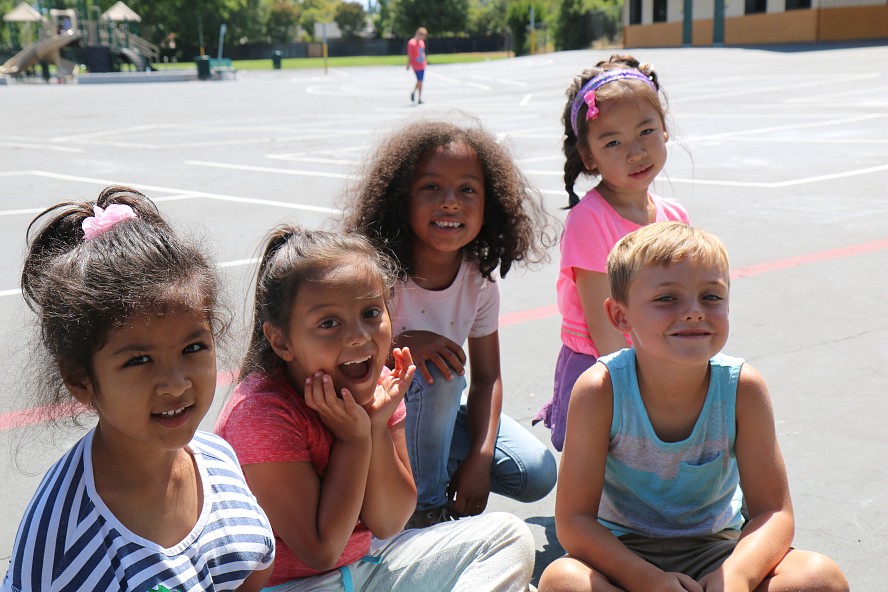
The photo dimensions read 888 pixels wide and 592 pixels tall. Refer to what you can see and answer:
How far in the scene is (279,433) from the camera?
230cm

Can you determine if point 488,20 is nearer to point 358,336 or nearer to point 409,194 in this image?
point 409,194

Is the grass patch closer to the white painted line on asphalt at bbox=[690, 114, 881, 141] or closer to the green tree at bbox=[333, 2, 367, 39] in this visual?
the green tree at bbox=[333, 2, 367, 39]

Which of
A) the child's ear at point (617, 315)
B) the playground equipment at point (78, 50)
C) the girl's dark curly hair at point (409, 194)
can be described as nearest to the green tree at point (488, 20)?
the playground equipment at point (78, 50)

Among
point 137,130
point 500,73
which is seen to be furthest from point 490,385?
point 500,73

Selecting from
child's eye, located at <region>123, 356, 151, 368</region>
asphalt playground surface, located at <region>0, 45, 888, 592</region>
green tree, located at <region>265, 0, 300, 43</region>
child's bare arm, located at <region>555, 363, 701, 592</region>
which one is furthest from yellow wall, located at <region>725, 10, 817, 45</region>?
green tree, located at <region>265, 0, 300, 43</region>

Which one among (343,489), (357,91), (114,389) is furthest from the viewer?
(357,91)

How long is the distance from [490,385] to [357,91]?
939 inches

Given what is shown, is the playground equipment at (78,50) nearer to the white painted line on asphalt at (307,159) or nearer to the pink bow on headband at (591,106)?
the white painted line on asphalt at (307,159)

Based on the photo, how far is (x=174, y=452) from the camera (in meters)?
1.96

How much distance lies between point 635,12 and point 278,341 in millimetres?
44273

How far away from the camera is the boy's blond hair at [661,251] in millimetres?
2395

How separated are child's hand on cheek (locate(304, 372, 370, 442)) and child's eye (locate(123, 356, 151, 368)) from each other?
538mm

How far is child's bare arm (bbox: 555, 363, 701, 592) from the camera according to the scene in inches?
91.3

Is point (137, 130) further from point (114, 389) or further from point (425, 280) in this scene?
point (114, 389)
